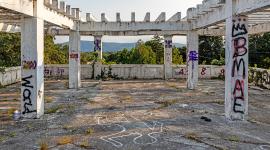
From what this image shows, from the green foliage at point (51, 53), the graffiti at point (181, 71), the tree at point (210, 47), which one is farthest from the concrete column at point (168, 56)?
the tree at point (210, 47)

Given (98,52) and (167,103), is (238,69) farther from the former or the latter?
(98,52)

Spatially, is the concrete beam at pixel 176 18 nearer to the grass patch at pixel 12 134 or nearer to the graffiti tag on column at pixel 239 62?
the graffiti tag on column at pixel 239 62

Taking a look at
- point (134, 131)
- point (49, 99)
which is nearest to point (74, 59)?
point (49, 99)

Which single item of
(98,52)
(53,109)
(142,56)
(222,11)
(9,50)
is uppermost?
(222,11)

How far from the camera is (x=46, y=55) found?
1439 inches

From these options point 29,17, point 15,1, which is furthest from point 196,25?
point 15,1

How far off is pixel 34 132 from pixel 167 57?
2122cm

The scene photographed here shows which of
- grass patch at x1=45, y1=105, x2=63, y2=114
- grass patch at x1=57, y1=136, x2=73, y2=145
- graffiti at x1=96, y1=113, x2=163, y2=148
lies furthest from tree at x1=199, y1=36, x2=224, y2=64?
grass patch at x1=57, y1=136, x2=73, y2=145

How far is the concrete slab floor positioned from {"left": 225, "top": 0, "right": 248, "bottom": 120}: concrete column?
501 millimetres

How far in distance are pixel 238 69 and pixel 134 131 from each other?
4.75 metres

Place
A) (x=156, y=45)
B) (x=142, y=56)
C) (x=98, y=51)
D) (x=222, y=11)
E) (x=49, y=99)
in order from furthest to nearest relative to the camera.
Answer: (x=156, y=45) < (x=142, y=56) < (x=98, y=51) < (x=49, y=99) < (x=222, y=11)

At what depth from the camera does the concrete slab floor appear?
34.4 feet

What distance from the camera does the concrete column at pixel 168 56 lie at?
31859 millimetres

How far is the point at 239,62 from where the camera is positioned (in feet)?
47.4
